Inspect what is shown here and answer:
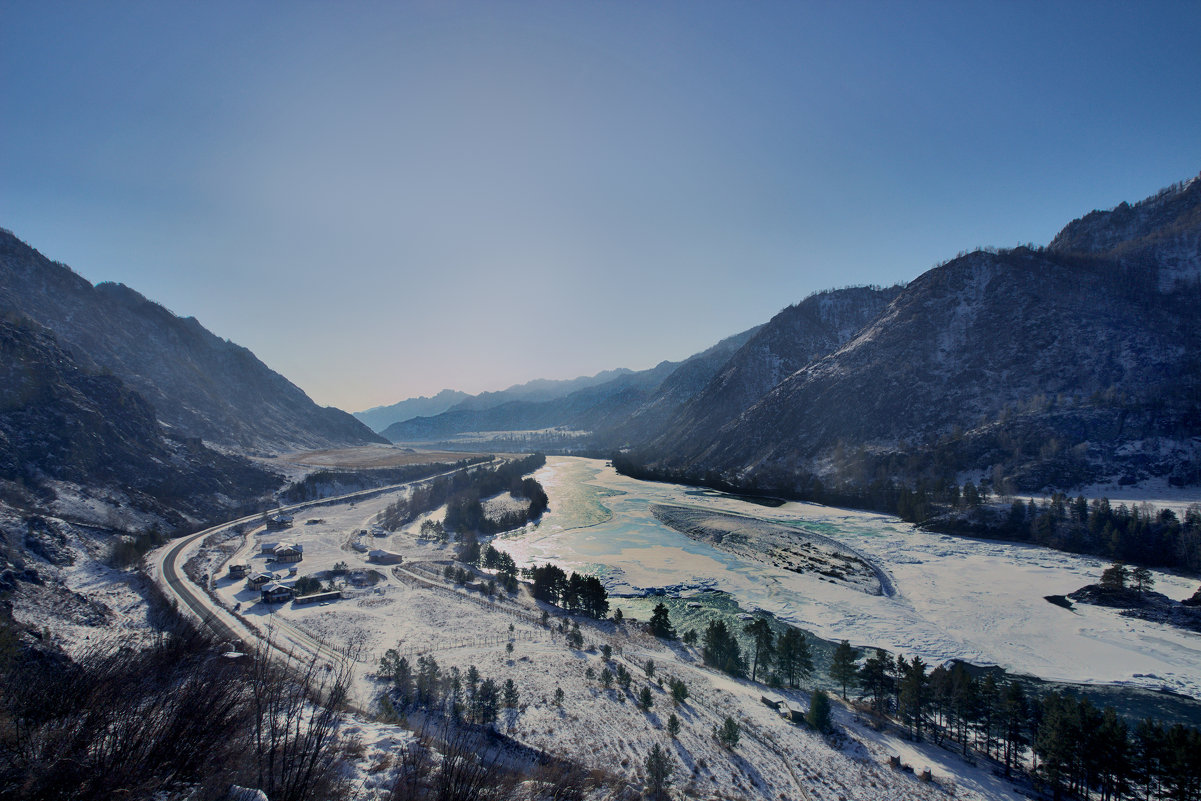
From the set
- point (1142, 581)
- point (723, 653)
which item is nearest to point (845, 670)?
point (723, 653)

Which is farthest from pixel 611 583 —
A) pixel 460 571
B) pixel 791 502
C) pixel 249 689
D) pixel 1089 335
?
pixel 1089 335

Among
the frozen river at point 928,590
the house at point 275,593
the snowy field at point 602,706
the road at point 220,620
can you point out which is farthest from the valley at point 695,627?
the house at point 275,593

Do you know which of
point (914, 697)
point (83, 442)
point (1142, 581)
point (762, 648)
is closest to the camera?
point (914, 697)

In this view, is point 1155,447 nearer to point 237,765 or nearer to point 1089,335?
point 1089,335

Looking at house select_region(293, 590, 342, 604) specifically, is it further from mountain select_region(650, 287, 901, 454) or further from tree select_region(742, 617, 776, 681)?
mountain select_region(650, 287, 901, 454)

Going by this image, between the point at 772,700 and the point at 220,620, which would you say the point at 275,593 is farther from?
the point at 772,700

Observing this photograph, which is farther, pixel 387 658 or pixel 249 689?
pixel 387 658
